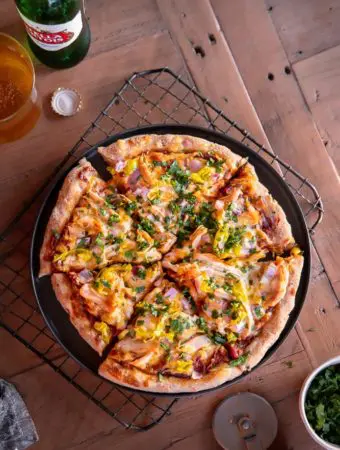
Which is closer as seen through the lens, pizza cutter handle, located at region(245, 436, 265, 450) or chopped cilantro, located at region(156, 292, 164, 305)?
chopped cilantro, located at region(156, 292, 164, 305)

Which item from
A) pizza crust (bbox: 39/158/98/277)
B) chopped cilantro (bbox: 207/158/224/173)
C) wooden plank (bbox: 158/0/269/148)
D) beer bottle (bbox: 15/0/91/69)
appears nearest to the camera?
beer bottle (bbox: 15/0/91/69)

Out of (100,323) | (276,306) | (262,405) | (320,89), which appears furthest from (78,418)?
(320,89)

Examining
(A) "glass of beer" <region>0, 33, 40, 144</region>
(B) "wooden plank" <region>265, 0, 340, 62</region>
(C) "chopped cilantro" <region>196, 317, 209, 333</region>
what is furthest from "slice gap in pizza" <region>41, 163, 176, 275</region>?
(B) "wooden plank" <region>265, 0, 340, 62</region>

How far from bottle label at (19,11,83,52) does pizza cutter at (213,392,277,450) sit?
1902mm

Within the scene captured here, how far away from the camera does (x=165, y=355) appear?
2.84m

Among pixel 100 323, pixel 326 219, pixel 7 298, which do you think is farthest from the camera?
pixel 326 219

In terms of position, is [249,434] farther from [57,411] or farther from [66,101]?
[66,101]

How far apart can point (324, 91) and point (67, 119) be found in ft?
4.65

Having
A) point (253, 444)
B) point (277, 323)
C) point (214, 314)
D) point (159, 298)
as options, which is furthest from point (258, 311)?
point (253, 444)

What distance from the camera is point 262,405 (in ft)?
10.7

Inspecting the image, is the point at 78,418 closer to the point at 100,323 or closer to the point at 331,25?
the point at 100,323

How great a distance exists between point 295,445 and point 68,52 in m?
2.32

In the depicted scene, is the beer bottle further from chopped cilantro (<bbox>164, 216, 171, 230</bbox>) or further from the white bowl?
the white bowl

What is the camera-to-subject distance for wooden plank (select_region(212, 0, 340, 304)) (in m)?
3.44
